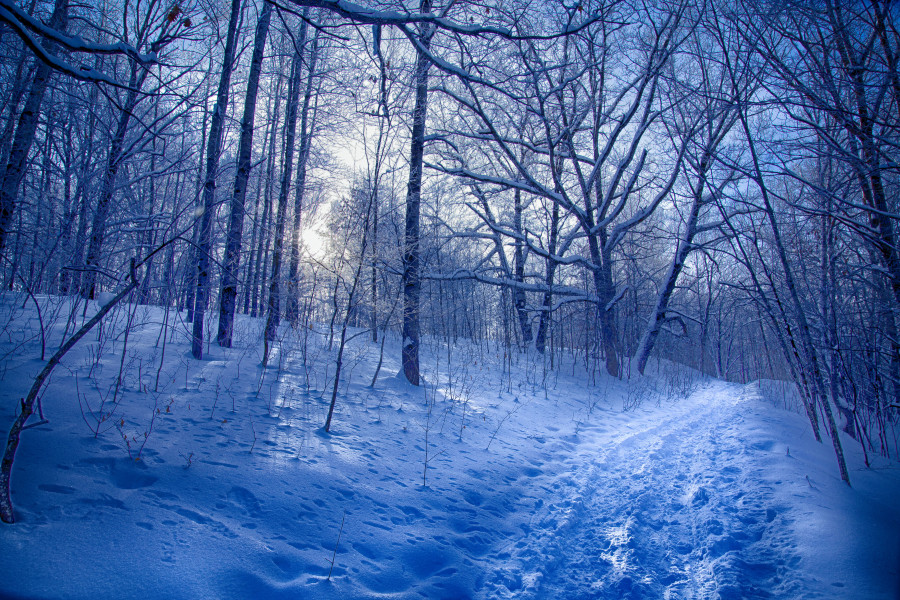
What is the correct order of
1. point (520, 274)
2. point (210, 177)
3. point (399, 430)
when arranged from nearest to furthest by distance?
point (399, 430), point (210, 177), point (520, 274)

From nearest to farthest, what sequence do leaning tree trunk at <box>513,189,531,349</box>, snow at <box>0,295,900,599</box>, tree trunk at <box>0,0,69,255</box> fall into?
snow at <box>0,295,900,599</box> → tree trunk at <box>0,0,69,255</box> → leaning tree trunk at <box>513,189,531,349</box>

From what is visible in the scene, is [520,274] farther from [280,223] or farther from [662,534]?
[662,534]

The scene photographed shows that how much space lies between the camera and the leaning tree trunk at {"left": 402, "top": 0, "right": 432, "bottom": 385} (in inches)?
258

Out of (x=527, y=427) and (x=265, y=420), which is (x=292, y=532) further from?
(x=527, y=427)

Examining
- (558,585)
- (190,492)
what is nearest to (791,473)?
(558,585)

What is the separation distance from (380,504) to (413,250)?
4.52m

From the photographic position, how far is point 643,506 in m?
3.24

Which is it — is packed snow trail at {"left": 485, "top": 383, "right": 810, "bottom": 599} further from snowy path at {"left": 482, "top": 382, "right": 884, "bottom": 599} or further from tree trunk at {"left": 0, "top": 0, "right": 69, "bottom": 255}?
tree trunk at {"left": 0, "top": 0, "right": 69, "bottom": 255}

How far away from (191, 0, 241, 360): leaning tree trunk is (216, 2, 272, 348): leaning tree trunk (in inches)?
14.5

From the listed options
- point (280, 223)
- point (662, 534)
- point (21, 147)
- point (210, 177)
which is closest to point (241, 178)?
point (280, 223)

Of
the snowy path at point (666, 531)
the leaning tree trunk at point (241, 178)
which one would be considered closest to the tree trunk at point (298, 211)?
the leaning tree trunk at point (241, 178)

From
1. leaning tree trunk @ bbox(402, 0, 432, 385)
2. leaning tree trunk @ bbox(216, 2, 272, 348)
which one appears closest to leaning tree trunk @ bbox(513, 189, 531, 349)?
leaning tree trunk @ bbox(402, 0, 432, 385)

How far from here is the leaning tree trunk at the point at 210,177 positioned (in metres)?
5.25

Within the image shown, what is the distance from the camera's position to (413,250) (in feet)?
21.7
